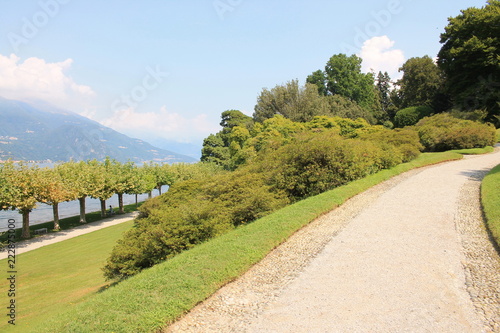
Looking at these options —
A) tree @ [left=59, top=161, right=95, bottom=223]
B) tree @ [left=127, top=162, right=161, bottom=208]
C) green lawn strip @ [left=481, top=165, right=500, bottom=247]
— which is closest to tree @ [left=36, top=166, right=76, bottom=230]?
tree @ [left=59, top=161, right=95, bottom=223]

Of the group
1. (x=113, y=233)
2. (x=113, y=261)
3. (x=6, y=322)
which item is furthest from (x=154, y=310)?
(x=113, y=233)

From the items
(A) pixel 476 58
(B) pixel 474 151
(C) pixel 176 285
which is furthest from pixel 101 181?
(A) pixel 476 58

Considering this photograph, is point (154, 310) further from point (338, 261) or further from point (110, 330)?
point (338, 261)

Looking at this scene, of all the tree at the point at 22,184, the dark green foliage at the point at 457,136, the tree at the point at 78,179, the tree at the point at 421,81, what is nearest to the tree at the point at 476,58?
the dark green foliage at the point at 457,136

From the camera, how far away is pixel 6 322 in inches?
336

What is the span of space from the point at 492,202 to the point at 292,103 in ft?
102

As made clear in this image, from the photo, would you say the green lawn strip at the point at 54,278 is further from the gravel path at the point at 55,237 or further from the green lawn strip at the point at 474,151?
the green lawn strip at the point at 474,151

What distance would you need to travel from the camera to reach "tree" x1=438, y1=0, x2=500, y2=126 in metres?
29.3

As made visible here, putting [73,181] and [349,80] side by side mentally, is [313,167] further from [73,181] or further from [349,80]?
[349,80]

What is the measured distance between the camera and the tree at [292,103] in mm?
35812

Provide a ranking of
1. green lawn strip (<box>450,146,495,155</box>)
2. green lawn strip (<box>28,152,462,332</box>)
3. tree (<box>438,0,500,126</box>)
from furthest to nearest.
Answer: tree (<box>438,0,500,126</box>), green lawn strip (<box>450,146,495,155</box>), green lawn strip (<box>28,152,462,332</box>)

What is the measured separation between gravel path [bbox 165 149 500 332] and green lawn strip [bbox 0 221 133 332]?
463 cm

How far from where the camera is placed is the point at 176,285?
5.36m

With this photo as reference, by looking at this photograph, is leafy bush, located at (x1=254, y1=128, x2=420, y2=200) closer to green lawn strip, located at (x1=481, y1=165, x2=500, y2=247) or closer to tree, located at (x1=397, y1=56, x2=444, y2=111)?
green lawn strip, located at (x1=481, y1=165, x2=500, y2=247)
